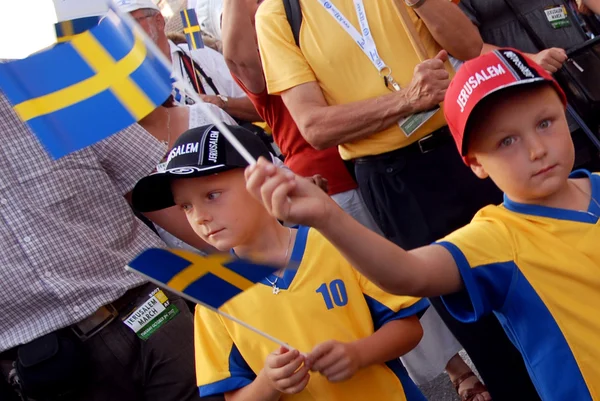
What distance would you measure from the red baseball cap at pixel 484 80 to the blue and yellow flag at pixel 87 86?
75 centimetres

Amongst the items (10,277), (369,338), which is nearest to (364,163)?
(369,338)

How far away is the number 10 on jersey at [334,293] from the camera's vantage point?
2357mm

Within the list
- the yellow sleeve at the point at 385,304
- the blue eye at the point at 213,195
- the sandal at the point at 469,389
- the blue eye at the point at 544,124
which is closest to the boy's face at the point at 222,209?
the blue eye at the point at 213,195

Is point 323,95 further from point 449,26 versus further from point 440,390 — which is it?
point 440,390

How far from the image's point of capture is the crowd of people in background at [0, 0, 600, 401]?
2.39m

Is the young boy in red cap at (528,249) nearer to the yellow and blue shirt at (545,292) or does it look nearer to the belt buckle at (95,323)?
the yellow and blue shirt at (545,292)

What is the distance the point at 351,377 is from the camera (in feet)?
7.57

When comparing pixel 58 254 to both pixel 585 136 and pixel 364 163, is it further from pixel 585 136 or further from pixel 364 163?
pixel 585 136

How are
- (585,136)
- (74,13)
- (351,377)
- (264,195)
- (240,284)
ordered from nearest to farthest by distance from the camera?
(264,195)
(240,284)
(351,377)
(74,13)
(585,136)

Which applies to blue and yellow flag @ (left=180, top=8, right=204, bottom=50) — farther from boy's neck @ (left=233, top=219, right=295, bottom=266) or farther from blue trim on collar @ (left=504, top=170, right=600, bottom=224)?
blue trim on collar @ (left=504, top=170, right=600, bottom=224)

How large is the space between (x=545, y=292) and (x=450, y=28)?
124cm

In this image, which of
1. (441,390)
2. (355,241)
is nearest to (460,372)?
(441,390)

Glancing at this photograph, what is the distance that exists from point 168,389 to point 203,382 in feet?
Answer: 1.49

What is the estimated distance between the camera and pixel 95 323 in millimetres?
2750
